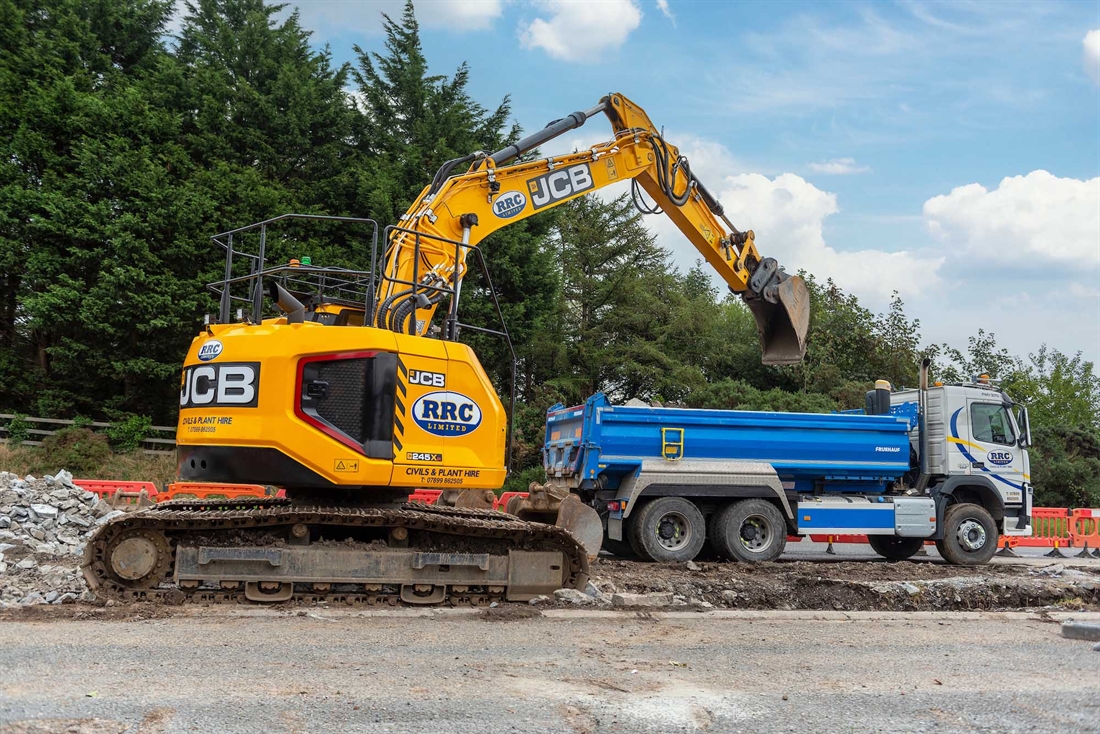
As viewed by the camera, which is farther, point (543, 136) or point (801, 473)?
point (801, 473)

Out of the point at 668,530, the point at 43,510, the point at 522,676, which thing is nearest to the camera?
the point at 522,676

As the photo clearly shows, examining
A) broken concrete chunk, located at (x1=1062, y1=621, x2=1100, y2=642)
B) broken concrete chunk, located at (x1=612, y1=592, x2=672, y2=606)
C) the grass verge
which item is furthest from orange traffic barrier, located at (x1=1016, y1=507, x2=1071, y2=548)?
the grass verge

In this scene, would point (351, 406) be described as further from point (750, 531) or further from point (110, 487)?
point (110, 487)

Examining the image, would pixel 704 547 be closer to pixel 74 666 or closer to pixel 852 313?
pixel 74 666

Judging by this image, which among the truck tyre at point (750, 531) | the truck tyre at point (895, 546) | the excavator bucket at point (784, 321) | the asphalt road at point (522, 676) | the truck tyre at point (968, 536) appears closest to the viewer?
the asphalt road at point (522, 676)

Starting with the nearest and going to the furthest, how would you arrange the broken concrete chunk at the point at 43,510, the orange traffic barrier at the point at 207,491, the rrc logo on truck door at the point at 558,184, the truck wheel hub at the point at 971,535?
the rrc logo on truck door at the point at 558,184, the broken concrete chunk at the point at 43,510, the truck wheel hub at the point at 971,535, the orange traffic barrier at the point at 207,491

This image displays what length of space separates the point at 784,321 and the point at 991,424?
404 centimetres

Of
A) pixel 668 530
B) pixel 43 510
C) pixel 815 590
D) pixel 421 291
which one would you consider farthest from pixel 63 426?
pixel 815 590

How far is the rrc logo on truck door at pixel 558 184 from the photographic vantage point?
10.7m

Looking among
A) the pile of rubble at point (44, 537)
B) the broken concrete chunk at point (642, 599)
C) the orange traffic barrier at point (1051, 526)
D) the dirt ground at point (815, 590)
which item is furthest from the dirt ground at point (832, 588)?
the orange traffic barrier at point (1051, 526)

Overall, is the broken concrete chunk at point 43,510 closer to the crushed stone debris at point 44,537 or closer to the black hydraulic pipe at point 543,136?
the crushed stone debris at point 44,537

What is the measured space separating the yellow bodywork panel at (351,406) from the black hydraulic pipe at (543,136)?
3211 millimetres

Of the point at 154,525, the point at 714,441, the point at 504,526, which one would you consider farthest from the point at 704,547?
the point at 154,525

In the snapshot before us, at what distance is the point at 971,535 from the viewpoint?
14.0 metres
